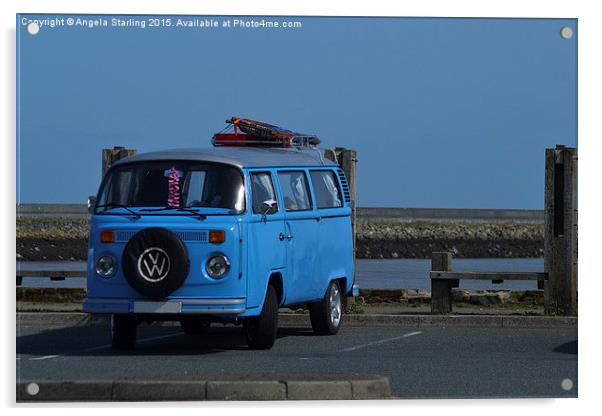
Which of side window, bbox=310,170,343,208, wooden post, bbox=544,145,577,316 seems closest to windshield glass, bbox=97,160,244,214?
side window, bbox=310,170,343,208

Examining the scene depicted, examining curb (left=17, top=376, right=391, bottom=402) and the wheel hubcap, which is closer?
curb (left=17, top=376, right=391, bottom=402)

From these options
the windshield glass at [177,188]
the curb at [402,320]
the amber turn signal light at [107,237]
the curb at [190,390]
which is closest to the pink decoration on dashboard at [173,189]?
the windshield glass at [177,188]

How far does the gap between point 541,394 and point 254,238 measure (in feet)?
12.7

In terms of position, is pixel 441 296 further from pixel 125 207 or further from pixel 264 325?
pixel 125 207

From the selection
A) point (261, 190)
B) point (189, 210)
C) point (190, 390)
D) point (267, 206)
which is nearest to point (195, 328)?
point (261, 190)

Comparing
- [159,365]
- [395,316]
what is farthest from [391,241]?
[159,365]

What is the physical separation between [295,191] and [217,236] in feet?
6.35

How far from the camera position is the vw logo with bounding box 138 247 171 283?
1455 centimetres

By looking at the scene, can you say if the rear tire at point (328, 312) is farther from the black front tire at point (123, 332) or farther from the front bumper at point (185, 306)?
the front bumper at point (185, 306)

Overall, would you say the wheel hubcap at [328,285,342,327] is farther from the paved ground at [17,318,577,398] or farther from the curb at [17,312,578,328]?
the curb at [17,312,578,328]

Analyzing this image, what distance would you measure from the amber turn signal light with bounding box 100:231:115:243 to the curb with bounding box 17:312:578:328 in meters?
3.50

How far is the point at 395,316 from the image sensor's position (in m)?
18.5

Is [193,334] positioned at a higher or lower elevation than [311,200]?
lower
